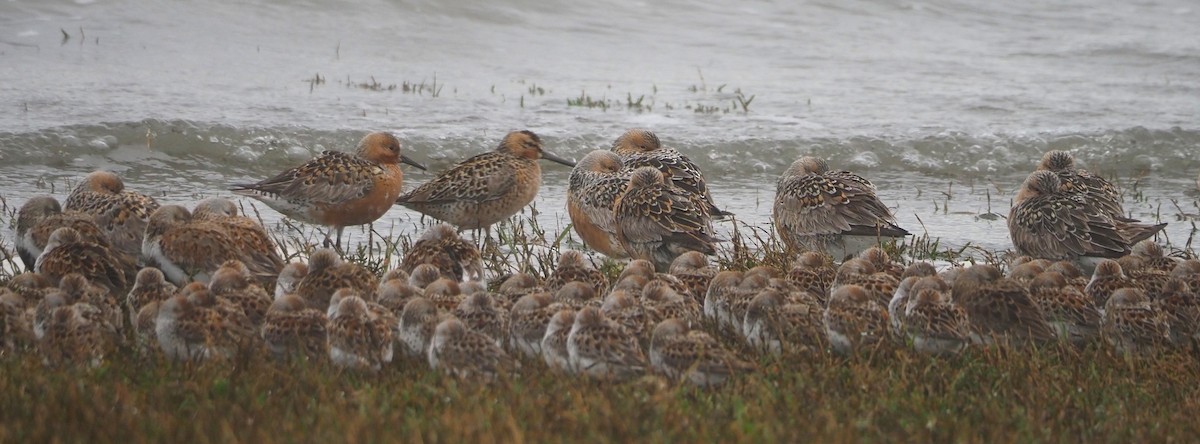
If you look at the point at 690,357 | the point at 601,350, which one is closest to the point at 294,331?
the point at 601,350

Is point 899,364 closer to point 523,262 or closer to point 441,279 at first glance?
point 441,279

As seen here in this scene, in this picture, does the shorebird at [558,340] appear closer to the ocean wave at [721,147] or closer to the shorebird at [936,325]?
the shorebird at [936,325]

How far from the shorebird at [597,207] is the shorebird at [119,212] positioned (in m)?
3.11

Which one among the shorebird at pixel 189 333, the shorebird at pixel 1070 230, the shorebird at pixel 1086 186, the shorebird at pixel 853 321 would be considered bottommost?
the shorebird at pixel 189 333

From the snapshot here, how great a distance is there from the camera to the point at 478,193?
11359mm

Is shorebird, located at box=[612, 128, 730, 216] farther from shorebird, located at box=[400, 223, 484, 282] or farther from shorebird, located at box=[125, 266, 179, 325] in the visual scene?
shorebird, located at box=[125, 266, 179, 325]

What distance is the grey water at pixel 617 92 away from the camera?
15.3 metres

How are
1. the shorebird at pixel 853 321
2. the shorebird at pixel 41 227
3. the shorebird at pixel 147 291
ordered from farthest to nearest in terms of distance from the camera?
the shorebird at pixel 41 227, the shorebird at pixel 147 291, the shorebird at pixel 853 321

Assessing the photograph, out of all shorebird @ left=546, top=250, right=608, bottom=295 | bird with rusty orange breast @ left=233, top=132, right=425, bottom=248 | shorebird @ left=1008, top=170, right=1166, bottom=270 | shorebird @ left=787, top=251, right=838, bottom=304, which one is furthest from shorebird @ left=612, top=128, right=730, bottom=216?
shorebird @ left=1008, top=170, right=1166, bottom=270

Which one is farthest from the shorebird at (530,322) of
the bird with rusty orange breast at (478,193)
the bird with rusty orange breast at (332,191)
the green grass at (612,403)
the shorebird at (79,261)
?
the bird with rusty orange breast at (478,193)

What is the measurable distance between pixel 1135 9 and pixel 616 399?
79.9 feet

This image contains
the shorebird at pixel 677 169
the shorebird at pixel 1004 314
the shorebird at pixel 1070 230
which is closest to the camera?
the shorebird at pixel 1004 314

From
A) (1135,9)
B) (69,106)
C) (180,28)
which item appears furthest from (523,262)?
(1135,9)

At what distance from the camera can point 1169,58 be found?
917 inches
